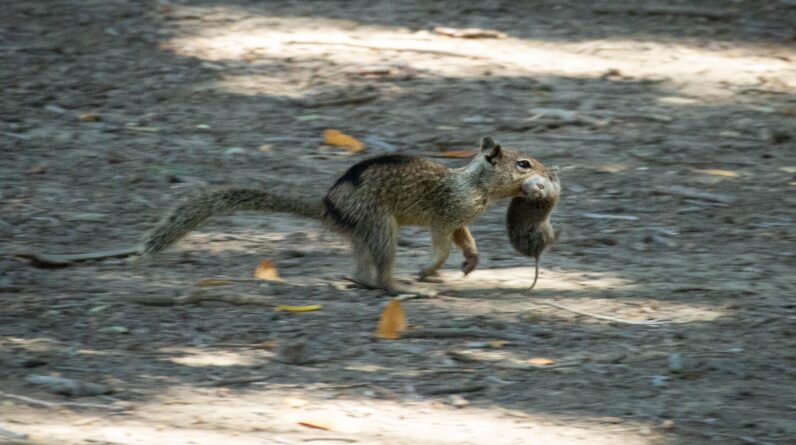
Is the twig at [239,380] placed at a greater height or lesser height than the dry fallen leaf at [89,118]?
lesser

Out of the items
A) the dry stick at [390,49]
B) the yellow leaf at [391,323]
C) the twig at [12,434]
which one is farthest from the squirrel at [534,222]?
the dry stick at [390,49]

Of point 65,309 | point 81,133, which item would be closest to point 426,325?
point 65,309

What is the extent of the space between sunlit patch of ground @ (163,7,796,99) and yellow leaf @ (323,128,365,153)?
114 centimetres

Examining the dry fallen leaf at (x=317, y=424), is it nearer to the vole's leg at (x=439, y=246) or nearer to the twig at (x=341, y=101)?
the vole's leg at (x=439, y=246)

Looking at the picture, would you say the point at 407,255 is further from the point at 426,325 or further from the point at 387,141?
the point at 387,141

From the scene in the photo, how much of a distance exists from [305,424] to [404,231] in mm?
3224

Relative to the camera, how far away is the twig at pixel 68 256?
6.74m

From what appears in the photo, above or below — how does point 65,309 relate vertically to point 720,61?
below

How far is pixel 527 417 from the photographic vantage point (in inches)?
193

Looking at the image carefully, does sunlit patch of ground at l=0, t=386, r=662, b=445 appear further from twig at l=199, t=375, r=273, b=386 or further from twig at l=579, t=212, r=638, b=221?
twig at l=579, t=212, r=638, b=221

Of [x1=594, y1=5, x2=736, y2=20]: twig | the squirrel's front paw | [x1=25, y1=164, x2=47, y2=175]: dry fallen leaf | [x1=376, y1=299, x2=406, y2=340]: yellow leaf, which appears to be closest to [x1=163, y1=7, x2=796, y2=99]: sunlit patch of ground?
[x1=594, y1=5, x2=736, y2=20]: twig

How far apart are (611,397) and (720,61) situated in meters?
6.32

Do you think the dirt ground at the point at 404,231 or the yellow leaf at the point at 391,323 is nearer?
the dirt ground at the point at 404,231

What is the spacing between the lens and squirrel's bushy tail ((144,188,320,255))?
6336 mm
